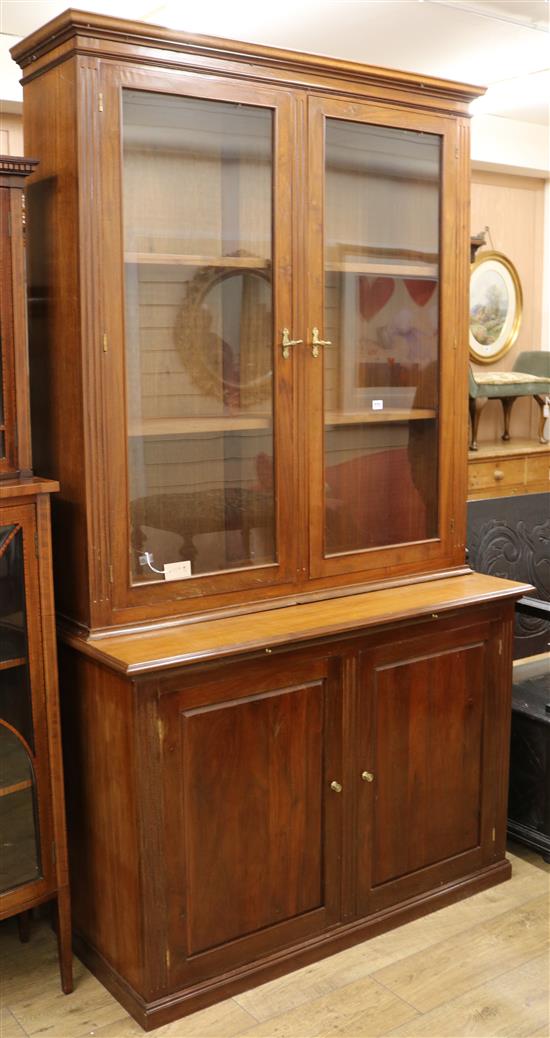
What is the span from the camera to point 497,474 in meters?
5.65

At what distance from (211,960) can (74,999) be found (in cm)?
34

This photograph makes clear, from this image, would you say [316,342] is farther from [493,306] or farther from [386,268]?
[493,306]

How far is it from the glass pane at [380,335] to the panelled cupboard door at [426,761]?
1.14 ft

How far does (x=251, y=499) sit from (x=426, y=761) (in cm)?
85

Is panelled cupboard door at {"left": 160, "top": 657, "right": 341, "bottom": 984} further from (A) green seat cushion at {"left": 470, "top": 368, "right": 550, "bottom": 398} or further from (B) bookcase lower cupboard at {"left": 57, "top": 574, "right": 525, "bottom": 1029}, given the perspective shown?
(A) green seat cushion at {"left": 470, "top": 368, "right": 550, "bottom": 398}

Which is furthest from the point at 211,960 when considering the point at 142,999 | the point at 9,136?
the point at 9,136

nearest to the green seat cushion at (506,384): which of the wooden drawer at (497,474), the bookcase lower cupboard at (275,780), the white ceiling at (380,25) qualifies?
the wooden drawer at (497,474)

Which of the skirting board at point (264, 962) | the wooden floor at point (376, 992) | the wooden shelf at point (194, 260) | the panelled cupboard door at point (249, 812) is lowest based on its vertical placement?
the wooden floor at point (376, 992)

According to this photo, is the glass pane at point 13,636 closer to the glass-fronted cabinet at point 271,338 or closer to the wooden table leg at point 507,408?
the glass-fronted cabinet at point 271,338

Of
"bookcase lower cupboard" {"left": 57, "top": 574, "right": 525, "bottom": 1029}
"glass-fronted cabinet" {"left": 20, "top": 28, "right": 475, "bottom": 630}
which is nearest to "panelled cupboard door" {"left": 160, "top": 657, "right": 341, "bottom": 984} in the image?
"bookcase lower cupboard" {"left": 57, "top": 574, "right": 525, "bottom": 1029}

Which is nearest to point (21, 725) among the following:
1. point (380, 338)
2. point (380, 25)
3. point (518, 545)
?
point (380, 338)

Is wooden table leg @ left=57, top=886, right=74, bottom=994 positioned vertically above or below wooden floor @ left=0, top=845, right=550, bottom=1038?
above

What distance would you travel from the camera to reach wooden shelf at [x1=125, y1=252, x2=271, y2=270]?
2256 millimetres

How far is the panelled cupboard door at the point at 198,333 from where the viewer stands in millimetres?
2225
